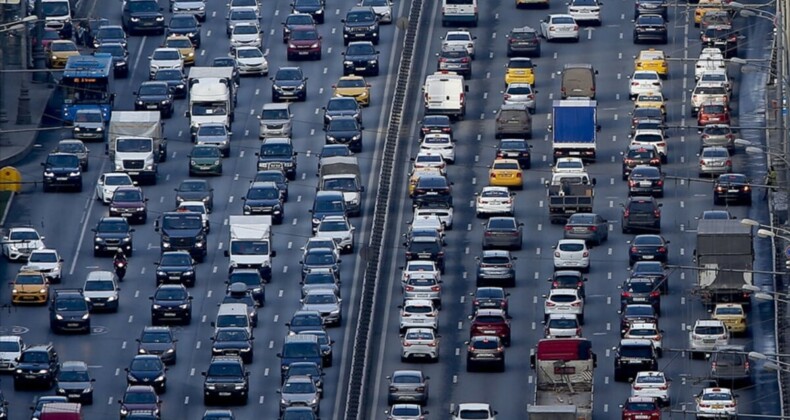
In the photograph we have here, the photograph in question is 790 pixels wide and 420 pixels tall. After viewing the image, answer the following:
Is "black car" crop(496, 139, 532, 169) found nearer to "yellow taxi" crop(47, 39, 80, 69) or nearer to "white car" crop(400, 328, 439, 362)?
"white car" crop(400, 328, 439, 362)

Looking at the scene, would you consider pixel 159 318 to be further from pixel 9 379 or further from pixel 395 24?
pixel 395 24

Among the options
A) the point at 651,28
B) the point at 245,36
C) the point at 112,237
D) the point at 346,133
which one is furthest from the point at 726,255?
the point at 245,36

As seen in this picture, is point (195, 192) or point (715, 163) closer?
point (195, 192)

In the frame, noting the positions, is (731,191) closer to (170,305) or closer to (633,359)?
(633,359)

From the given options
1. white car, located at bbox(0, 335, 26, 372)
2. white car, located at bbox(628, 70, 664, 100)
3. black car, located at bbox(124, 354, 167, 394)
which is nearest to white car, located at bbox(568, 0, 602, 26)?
white car, located at bbox(628, 70, 664, 100)

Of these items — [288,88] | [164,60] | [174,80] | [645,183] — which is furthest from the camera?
[164,60]
